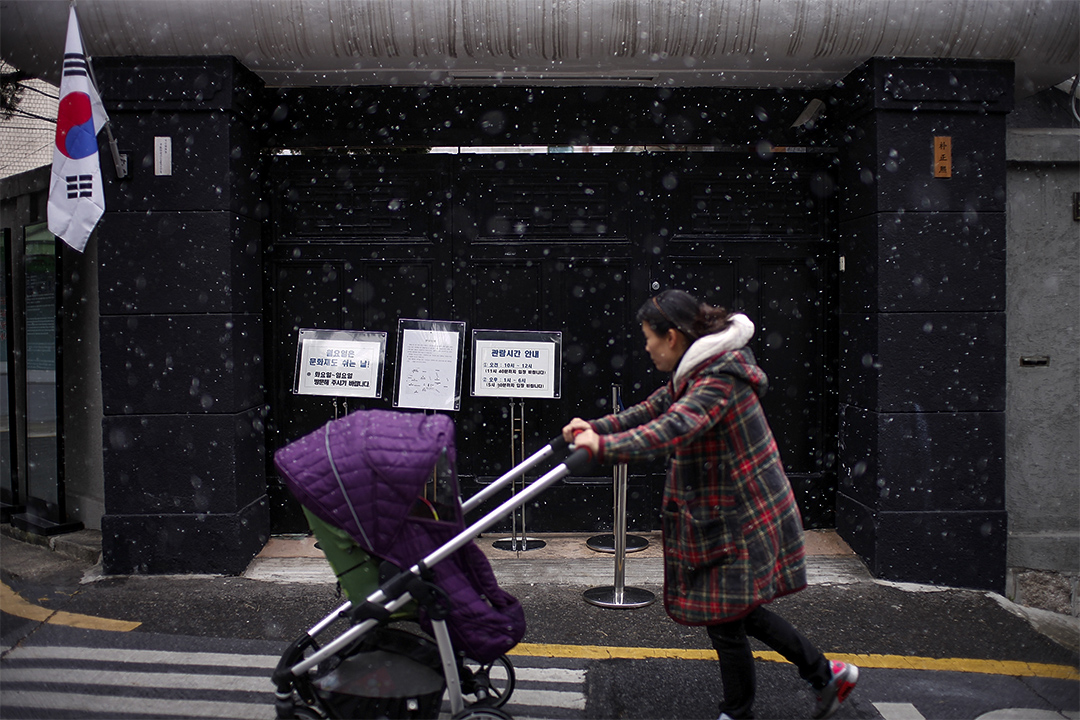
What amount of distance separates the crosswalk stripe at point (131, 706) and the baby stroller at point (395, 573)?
0.69m

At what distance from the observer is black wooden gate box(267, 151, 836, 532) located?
605 cm

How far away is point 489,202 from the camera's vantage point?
19.9 ft

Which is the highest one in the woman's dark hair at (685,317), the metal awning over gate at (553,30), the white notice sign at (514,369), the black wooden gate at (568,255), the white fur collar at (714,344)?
the metal awning over gate at (553,30)

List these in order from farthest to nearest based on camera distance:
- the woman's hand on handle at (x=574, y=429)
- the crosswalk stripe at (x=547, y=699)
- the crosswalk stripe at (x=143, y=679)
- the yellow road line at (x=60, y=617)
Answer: the yellow road line at (x=60, y=617) < the crosswalk stripe at (x=143, y=679) < the crosswalk stripe at (x=547, y=699) < the woman's hand on handle at (x=574, y=429)

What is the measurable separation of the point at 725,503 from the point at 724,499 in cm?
2

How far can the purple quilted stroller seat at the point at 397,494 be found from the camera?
107 inches

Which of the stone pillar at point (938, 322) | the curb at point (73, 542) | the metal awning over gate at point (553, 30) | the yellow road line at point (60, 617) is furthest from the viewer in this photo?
the curb at point (73, 542)

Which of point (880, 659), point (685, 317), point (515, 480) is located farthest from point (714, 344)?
point (515, 480)

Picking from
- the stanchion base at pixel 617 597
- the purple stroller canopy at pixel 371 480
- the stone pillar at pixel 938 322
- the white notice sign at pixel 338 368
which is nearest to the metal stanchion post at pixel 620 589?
the stanchion base at pixel 617 597

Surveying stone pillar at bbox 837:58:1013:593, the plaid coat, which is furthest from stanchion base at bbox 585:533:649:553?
the plaid coat

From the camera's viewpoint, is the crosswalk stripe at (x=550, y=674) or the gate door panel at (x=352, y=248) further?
the gate door panel at (x=352, y=248)

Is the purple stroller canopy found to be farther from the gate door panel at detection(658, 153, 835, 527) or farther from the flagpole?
the gate door panel at detection(658, 153, 835, 527)

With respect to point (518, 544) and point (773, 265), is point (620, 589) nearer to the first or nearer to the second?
point (518, 544)

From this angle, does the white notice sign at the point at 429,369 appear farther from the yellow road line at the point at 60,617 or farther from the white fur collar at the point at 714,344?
the white fur collar at the point at 714,344
